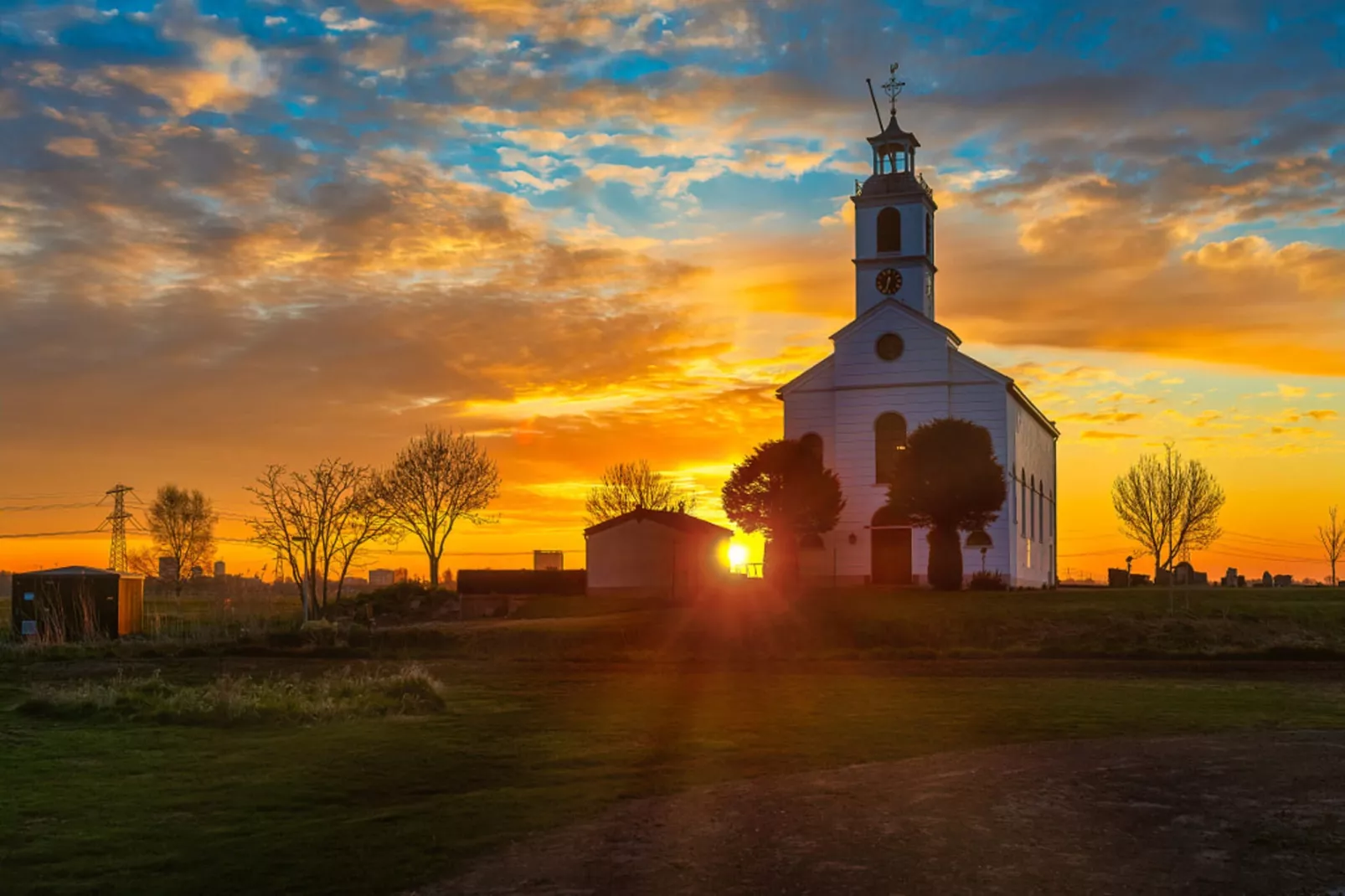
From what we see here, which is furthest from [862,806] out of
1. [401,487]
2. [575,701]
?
[401,487]

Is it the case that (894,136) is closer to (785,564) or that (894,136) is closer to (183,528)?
(785,564)

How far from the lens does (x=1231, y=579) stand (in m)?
77.8

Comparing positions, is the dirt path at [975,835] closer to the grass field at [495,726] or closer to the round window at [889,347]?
the grass field at [495,726]

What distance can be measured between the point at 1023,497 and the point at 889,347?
10901mm

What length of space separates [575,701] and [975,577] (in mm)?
34503

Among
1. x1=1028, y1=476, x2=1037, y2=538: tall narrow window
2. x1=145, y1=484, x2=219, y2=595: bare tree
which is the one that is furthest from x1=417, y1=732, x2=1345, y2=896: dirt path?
x1=145, y1=484, x2=219, y2=595: bare tree

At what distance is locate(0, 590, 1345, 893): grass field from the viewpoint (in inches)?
436

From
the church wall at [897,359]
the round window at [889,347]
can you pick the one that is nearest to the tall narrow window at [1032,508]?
the church wall at [897,359]

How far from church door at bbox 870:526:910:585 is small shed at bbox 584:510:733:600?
7270 mm

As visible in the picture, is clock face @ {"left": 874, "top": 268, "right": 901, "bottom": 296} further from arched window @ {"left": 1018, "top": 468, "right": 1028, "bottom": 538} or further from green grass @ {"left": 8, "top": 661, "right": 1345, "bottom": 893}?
green grass @ {"left": 8, "top": 661, "right": 1345, "bottom": 893}

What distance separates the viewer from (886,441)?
58938 millimetres

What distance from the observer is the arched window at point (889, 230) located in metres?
64.7

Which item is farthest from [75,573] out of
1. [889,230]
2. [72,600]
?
[889,230]

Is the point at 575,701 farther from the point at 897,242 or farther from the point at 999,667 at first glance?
the point at 897,242
